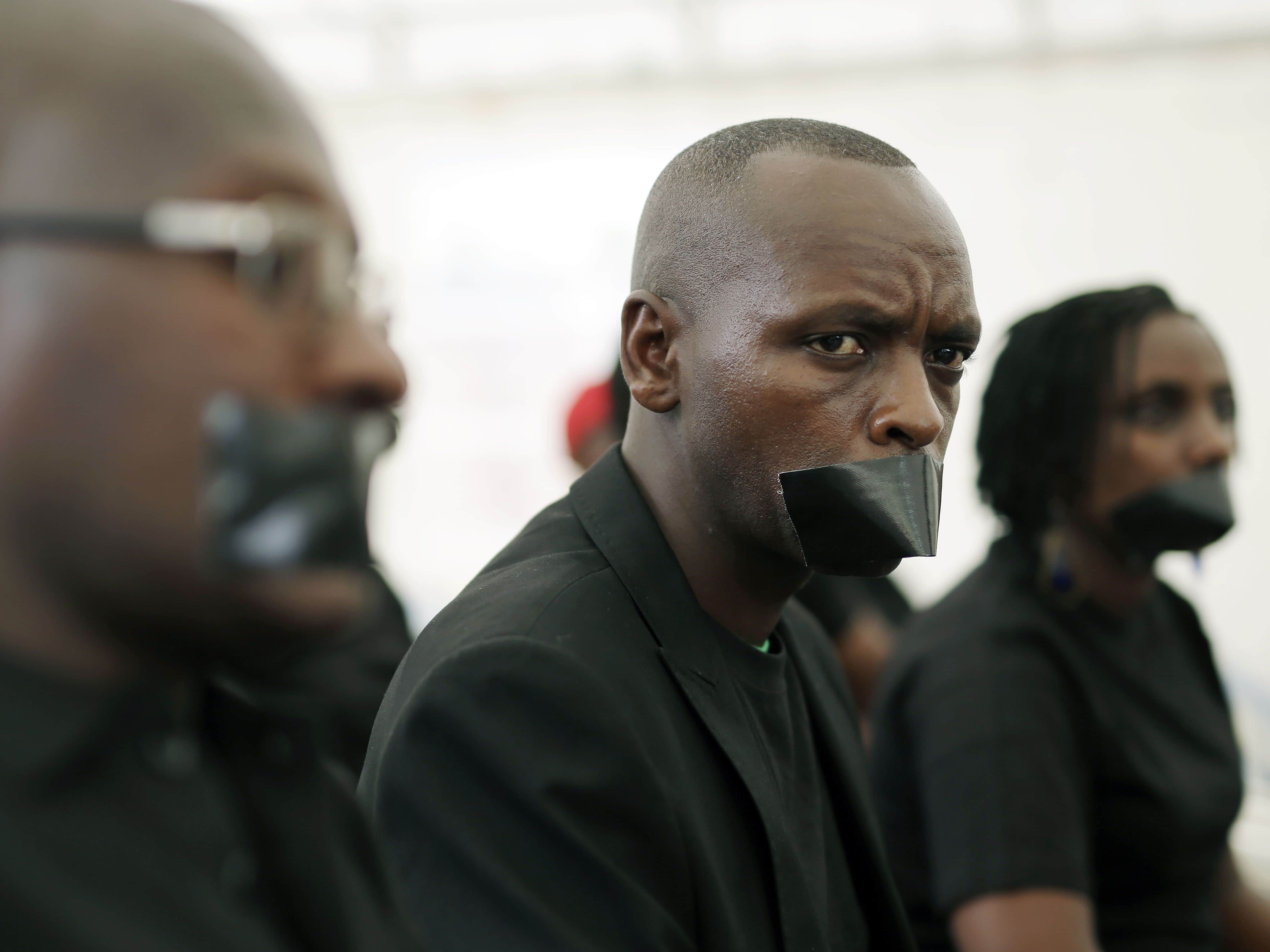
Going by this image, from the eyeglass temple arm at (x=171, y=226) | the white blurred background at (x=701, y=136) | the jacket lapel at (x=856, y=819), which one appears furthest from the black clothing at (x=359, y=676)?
the white blurred background at (x=701, y=136)

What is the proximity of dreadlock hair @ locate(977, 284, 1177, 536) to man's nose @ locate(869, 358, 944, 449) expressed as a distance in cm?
103

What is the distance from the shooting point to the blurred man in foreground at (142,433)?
0.68 metres

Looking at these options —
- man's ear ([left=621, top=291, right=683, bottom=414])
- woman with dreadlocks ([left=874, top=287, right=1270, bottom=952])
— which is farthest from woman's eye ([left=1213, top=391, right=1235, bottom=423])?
man's ear ([left=621, top=291, right=683, bottom=414])

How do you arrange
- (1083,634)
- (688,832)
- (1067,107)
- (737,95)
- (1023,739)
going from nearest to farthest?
(688,832) < (1023,739) < (1083,634) < (1067,107) < (737,95)

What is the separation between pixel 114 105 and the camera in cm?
71

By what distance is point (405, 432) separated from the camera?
4.84m

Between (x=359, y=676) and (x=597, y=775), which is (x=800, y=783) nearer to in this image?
(x=597, y=775)

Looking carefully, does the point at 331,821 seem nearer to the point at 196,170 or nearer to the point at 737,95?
the point at 196,170

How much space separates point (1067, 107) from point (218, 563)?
4354 millimetres

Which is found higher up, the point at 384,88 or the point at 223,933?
the point at 384,88

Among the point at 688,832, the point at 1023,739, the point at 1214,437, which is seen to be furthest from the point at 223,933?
the point at 1214,437

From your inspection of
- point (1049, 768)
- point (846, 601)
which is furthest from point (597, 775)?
point (846, 601)

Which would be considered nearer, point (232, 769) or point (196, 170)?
point (196, 170)

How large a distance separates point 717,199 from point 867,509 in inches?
17.0
